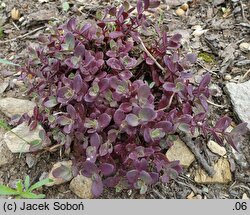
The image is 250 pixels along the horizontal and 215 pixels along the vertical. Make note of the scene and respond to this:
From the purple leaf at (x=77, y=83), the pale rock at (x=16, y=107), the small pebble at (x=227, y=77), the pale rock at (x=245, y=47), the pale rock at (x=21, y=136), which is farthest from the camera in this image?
the pale rock at (x=245, y=47)

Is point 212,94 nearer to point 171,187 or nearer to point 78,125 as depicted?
point 171,187

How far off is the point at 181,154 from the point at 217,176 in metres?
0.22

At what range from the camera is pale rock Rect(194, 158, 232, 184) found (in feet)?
7.25

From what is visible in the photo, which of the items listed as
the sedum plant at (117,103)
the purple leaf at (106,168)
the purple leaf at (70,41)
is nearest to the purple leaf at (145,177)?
the sedum plant at (117,103)

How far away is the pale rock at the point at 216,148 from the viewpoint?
2275 mm

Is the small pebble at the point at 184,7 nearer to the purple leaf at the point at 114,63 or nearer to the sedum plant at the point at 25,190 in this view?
the purple leaf at the point at 114,63

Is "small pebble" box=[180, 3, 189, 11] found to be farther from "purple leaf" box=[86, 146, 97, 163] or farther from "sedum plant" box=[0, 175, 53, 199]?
"sedum plant" box=[0, 175, 53, 199]

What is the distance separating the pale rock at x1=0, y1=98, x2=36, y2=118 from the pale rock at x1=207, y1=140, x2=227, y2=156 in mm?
1001

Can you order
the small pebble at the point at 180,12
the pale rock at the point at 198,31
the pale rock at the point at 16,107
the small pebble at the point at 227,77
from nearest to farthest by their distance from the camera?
the pale rock at the point at 16,107 → the small pebble at the point at 227,77 → the pale rock at the point at 198,31 → the small pebble at the point at 180,12

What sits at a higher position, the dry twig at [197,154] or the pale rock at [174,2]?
the pale rock at [174,2]

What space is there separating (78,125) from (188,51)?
97 centimetres

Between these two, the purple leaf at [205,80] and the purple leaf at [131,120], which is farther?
the purple leaf at [205,80]

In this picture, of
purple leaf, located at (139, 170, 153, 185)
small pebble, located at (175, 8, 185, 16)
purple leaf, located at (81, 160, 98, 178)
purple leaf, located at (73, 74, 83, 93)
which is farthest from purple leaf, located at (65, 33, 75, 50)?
small pebble, located at (175, 8, 185, 16)

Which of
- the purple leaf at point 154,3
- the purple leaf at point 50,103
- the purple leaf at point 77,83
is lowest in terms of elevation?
the purple leaf at point 50,103
